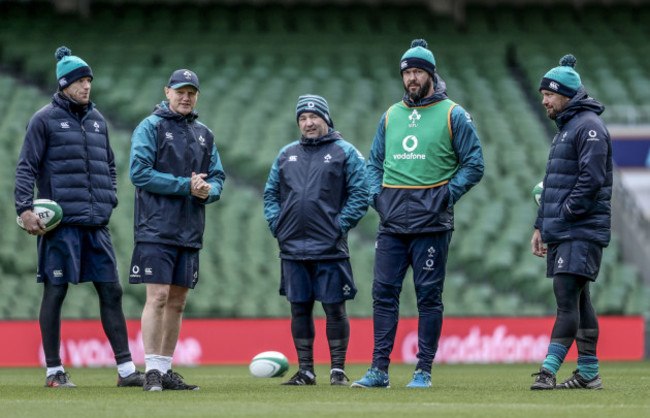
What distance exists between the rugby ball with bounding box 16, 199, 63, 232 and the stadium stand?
5539 mm

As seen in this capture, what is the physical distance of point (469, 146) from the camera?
838 cm

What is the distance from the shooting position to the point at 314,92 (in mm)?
20672

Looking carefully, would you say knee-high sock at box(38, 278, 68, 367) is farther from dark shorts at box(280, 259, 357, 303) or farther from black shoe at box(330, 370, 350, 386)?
black shoe at box(330, 370, 350, 386)

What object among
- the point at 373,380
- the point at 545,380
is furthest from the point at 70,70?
the point at 545,380

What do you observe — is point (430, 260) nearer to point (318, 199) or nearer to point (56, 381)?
point (318, 199)

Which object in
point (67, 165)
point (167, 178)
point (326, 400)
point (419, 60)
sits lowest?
point (326, 400)

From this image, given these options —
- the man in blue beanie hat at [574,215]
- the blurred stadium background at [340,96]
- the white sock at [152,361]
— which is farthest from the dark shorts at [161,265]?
the blurred stadium background at [340,96]

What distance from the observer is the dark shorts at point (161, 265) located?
834cm

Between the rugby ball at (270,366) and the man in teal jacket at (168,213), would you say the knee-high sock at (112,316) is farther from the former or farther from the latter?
the rugby ball at (270,366)

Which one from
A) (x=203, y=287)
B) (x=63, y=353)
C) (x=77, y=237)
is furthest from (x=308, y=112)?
(x=203, y=287)

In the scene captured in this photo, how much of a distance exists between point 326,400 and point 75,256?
2342 millimetres

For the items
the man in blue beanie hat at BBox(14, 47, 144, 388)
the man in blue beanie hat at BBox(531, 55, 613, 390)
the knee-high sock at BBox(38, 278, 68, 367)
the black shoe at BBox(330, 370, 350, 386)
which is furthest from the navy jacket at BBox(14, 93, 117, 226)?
the man in blue beanie hat at BBox(531, 55, 613, 390)

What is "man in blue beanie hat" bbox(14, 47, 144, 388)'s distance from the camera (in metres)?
8.65

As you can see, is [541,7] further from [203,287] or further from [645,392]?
[645,392]
